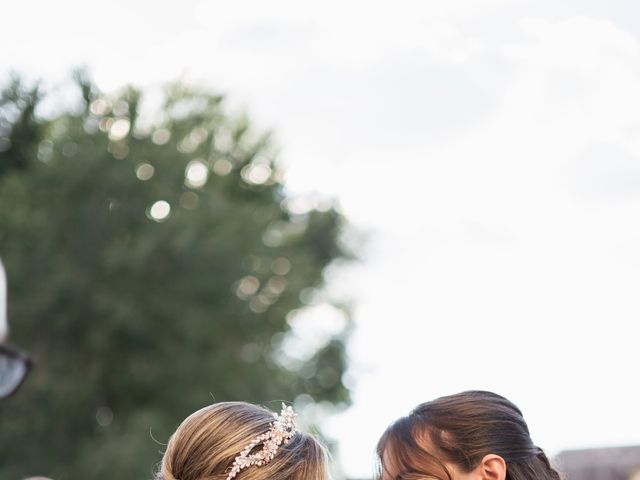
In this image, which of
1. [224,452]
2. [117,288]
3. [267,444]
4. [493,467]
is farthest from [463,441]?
[117,288]

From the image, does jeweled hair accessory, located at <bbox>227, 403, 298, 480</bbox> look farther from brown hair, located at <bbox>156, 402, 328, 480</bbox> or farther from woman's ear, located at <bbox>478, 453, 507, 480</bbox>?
woman's ear, located at <bbox>478, 453, 507, 480</bbox>

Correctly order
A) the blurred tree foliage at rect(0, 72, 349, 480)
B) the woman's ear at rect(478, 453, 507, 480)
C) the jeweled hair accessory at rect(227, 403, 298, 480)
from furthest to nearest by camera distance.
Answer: the blurred tree foliage at rect(0, 72, 349, 480)
the woman's ear at rect(478, 453, 507, 480)
the jeweled hair accessory at rect(227, 403, 298, 480)

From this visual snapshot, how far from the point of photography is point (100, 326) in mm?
21391

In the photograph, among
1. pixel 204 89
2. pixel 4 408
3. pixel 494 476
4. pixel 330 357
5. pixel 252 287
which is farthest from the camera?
pixel 330 357

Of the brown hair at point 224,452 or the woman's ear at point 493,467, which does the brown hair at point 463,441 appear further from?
the brown hair at point 224,452

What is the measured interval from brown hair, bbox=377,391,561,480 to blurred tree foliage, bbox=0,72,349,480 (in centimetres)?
1677

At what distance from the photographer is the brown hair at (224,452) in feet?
8.36

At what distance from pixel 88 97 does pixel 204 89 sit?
4.05 meters

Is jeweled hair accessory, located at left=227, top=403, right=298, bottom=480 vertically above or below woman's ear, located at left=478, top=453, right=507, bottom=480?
below

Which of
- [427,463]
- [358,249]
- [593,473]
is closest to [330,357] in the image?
[358,249]

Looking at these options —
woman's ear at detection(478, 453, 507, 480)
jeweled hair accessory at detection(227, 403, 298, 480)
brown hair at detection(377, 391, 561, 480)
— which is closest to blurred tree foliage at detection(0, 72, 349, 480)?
brown hair at detection(377, 391, 561, 480)

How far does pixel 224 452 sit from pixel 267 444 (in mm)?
110

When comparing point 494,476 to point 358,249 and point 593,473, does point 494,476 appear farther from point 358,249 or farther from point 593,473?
point 358,249

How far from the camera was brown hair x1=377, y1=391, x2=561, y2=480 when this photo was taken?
9.70ft
